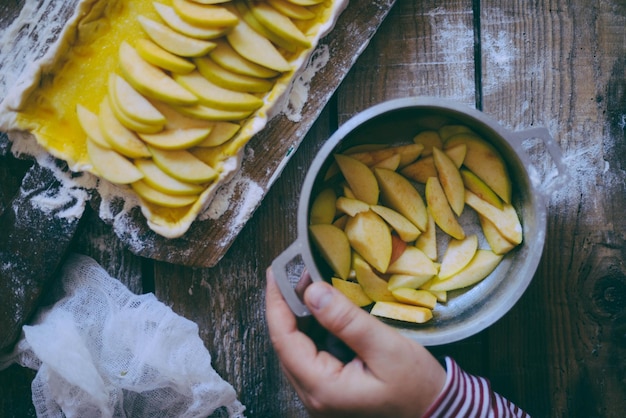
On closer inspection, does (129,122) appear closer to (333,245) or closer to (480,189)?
(333,245)

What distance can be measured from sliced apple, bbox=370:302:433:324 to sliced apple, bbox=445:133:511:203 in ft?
0.97

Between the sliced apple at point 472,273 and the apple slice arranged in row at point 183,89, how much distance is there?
54 cm

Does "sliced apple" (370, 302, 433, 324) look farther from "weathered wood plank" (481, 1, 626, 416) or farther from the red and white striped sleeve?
"weathered wood plank" (481, 1, 626, 416)

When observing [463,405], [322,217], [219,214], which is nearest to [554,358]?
[463,405]

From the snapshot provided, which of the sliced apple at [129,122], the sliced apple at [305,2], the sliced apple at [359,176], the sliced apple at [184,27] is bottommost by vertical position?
the sliced apple at [129,122]

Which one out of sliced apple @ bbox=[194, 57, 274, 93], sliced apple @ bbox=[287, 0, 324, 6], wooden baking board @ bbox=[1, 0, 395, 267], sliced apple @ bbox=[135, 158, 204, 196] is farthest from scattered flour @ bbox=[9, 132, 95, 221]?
sliced apple @ bbox=[287, 0, 324, 6]

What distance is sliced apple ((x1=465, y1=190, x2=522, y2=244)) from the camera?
1.15 meters

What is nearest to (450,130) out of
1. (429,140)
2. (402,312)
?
(429,140)

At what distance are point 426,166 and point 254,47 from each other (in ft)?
1.46

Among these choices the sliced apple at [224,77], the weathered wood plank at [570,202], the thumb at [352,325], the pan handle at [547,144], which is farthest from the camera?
the weathered wood plank at [570,202]

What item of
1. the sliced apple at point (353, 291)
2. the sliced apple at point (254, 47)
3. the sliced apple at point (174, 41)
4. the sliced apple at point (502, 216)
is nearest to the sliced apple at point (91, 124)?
the sliced apple at point (174, 41)

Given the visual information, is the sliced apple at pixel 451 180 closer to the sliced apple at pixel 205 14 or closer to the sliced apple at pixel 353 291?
the sliced apple at pixel 353 291

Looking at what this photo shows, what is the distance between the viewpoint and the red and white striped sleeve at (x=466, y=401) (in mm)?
990

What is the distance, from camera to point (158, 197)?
1.18 meters
